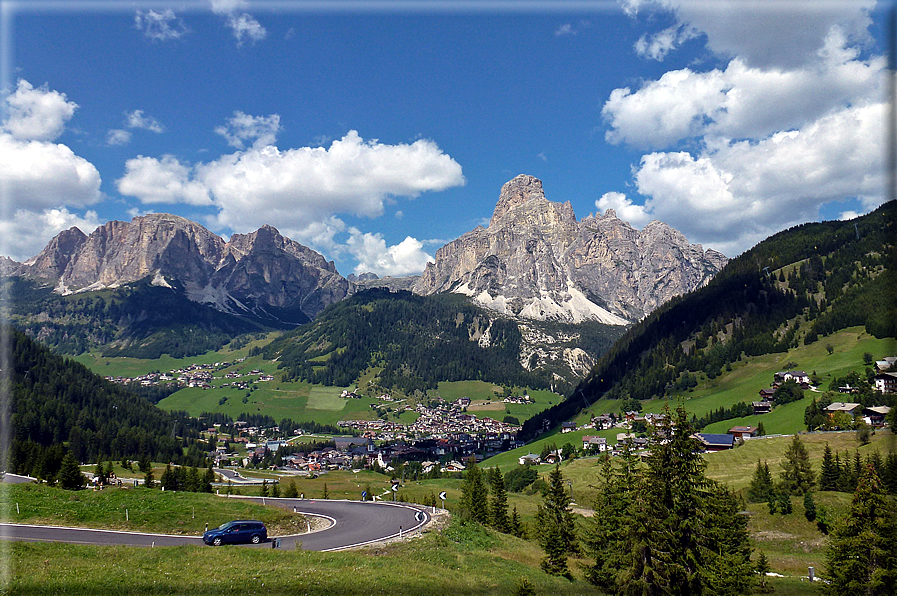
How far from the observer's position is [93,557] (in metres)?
24.5

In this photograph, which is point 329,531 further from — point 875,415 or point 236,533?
point 875,415

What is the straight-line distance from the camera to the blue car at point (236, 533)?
33.2 m

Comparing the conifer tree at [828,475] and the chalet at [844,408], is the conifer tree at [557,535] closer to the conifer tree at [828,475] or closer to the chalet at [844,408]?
the conifer tree at [828,475]

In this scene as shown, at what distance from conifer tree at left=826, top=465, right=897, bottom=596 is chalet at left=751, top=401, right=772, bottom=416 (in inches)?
5597

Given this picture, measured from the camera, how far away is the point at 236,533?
3412 cm

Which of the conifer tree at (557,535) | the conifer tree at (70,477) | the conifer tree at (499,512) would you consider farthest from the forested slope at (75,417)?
the conifer tree at (557,535)

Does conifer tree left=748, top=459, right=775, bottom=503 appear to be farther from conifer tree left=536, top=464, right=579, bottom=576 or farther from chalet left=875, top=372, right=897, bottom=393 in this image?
chalet left=875, top=372, right=897, bottom=393

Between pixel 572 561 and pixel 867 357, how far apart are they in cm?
16434

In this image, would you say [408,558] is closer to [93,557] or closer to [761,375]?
[93,557]

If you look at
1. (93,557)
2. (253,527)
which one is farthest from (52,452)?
(93,557)

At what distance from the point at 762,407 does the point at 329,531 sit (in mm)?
165223

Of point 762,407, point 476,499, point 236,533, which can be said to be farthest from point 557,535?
point 762,407

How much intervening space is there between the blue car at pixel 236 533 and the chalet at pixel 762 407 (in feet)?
554

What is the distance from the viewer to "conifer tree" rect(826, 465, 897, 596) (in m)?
32.3
